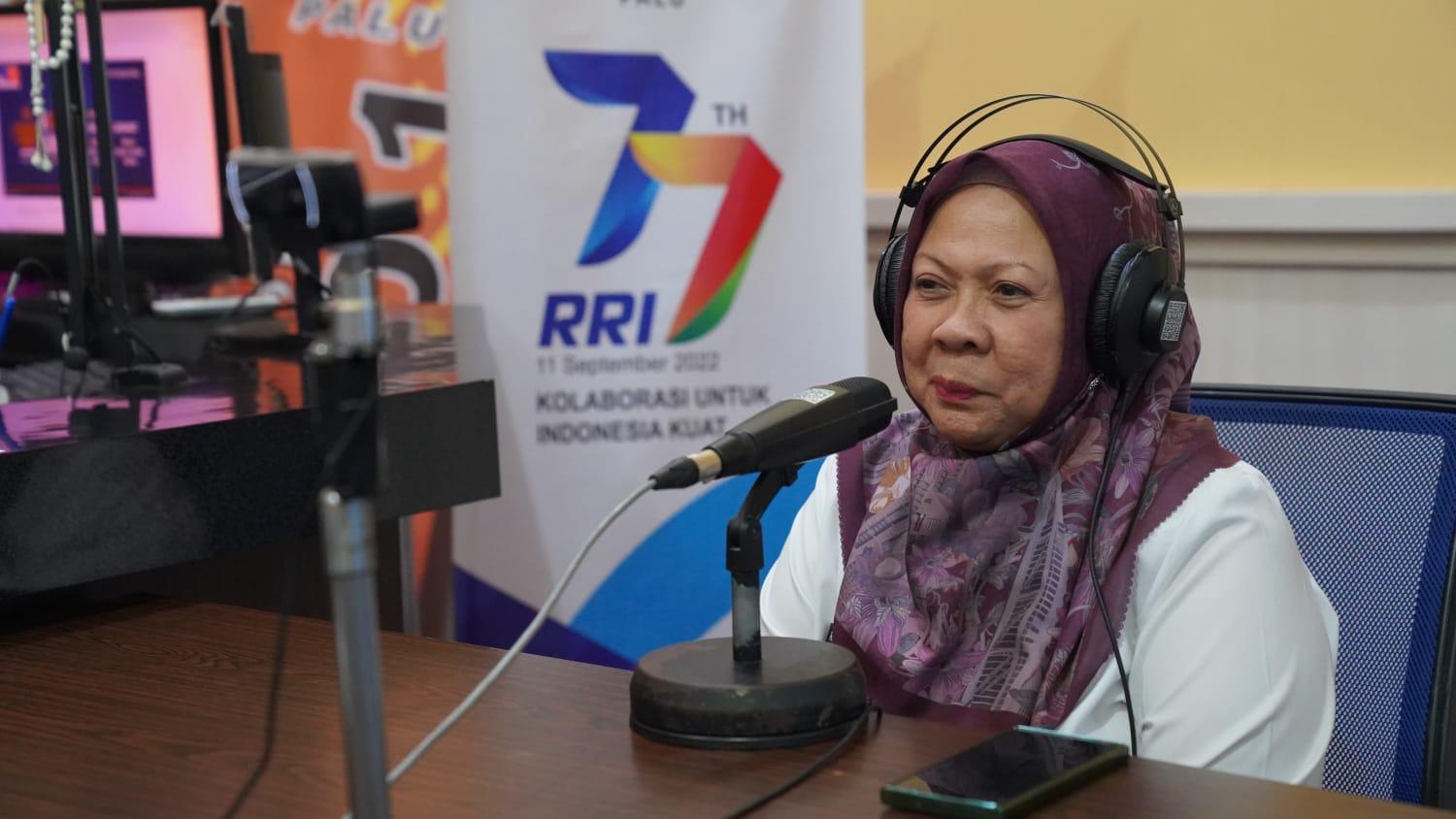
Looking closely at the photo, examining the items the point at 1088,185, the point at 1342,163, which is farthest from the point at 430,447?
the point at 1342,163

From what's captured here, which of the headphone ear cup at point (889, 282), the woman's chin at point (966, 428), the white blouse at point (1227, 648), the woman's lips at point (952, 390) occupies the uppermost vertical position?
the headphone ear cup at point (889, 282)

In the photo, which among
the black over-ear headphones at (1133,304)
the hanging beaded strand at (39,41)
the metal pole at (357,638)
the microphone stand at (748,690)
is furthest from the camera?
the hanging beaded strand at (39,41)

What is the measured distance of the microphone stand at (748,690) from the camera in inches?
39.4

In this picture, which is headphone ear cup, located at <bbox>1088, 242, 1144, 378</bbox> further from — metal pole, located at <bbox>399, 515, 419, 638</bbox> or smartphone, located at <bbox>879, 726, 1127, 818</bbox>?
metal pole, located at <bbox>399, 515, 419, 638</bbox>

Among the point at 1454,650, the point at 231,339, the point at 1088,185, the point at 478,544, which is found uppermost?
the point at 1088,185

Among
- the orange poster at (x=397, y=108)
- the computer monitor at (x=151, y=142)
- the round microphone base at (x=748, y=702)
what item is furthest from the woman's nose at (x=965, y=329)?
the orange poster at (x=397, y=108)

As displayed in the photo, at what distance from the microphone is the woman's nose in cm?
35

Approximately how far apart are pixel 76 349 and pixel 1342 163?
1.79 metres

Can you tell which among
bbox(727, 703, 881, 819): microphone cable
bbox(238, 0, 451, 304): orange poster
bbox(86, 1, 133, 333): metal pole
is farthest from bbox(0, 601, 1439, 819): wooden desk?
bbox(238, 0, 451, 304): orange poster

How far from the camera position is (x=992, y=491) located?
1403mm

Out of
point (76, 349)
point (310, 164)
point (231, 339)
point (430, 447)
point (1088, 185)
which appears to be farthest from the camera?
point (231, 339)

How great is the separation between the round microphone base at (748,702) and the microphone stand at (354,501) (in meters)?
0.36

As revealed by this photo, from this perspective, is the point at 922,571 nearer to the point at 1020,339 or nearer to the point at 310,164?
the point at 1020,339

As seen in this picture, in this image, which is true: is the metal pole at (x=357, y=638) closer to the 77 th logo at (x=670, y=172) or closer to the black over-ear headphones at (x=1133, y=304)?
the black over-ear headphones at (x=1133, y=304)
